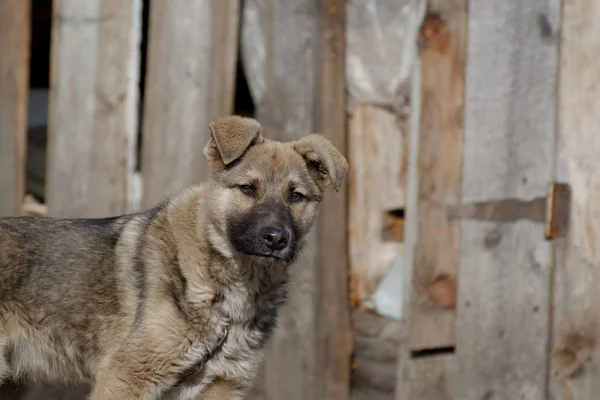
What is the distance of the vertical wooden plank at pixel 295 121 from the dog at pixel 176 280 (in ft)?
4.76

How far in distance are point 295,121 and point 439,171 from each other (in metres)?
1.00

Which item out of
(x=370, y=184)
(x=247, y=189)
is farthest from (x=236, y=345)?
(x=370, y=184)

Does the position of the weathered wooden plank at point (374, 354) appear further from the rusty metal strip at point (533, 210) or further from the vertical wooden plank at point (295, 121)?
the rusty metal strip at point (533, 210)

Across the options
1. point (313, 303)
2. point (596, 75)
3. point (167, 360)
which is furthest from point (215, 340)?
point (596, 75)

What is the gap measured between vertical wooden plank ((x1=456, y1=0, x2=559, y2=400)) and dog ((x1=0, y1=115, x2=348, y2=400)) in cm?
147

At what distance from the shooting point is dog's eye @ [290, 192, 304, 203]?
5133 mm

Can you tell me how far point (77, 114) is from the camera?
716cm

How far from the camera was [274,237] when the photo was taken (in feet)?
15.8

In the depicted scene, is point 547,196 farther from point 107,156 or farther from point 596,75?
point 107,156

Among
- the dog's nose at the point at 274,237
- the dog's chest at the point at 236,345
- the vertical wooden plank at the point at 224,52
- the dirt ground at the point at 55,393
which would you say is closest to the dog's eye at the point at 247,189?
the dog's nose at the point at 274,237

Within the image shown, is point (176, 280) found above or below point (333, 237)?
below

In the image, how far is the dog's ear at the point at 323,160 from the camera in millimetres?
5070

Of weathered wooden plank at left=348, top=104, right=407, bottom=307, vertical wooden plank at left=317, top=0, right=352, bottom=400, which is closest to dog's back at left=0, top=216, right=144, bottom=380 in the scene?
vertical wooden plank at left=317, top=0, right=352, bottom=400

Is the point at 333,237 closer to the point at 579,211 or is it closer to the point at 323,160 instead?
the point at 579,211
